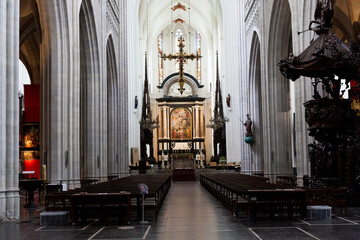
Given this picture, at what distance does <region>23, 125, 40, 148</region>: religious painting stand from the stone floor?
13.3m

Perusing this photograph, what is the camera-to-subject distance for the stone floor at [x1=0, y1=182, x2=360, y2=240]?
7.33 metres

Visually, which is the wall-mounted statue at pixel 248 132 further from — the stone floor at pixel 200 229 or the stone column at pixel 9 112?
the stone column at pixel 9 112

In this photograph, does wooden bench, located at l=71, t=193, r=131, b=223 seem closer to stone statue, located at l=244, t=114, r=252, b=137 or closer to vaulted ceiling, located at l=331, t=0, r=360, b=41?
→ vaulted ceiling, located at l=331, t=0, r=360, b=41

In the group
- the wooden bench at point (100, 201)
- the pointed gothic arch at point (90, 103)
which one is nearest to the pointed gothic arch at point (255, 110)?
→ the pointed gothic arch at point (90, 103)

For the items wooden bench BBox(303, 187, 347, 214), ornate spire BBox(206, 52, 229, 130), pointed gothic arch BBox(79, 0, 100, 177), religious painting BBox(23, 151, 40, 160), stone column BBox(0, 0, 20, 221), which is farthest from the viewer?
ornate spire BBox(206, 52, 229, 130)

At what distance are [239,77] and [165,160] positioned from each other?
19.7 m

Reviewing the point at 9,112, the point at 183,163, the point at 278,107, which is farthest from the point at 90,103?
the point at 183,163

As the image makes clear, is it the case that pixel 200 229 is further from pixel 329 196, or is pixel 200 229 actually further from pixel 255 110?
pixel 255 110

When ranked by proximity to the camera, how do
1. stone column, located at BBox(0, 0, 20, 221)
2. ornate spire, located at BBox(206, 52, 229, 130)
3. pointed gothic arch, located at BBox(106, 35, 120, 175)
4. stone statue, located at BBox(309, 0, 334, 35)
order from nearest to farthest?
stone column, located at BBox(0, 0, 20, 221), stone statue, located at BBox(309, 0, 334, 35), pointed gothic arch, located at BBox(106, 35, 120, 175), ornate spire, located at BBox(206, 52, 229, 130)

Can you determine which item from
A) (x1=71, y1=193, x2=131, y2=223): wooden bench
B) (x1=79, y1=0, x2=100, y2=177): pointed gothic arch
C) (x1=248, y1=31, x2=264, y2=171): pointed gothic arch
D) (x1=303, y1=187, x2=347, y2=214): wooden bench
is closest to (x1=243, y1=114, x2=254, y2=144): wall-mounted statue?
(x1=248, y1=31, x2=264, y2=171): pointed gothic arch

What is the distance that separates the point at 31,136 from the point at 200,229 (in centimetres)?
1680

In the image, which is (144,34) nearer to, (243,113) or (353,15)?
(243,113)

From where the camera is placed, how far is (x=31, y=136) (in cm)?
2302

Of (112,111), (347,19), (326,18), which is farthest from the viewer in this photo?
(112,111)
